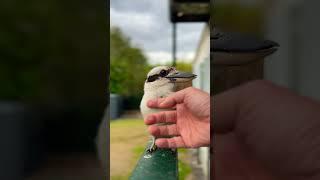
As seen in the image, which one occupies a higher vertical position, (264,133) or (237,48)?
(237,48)

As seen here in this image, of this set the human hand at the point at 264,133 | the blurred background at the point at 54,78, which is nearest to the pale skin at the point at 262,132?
the human hand at the point at 264,133

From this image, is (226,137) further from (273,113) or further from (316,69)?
(316,69)

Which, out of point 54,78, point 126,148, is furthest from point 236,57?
point 54,78

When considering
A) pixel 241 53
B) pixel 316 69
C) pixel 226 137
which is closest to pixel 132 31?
pixel 241 53

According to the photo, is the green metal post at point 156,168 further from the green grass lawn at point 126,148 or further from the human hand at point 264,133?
the human hand at point 264,133

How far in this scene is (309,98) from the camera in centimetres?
118

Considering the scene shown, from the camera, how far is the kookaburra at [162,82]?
1207 millimetres

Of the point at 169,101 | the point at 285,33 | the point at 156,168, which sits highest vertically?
the point at 285,33

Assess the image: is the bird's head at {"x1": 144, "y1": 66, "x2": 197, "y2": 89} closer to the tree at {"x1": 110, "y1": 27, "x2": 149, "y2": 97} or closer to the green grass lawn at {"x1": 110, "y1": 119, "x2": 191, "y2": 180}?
the tree at {"x1": 110, "y1": 27, "x2": 149, "y2": 97}

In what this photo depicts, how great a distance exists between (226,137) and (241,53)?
29 cm

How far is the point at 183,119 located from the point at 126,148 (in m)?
0.23

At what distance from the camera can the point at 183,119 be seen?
1247mm

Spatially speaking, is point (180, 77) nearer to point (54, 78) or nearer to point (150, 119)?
point (150, 119)

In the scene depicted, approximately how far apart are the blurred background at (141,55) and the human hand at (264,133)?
0.28ft
